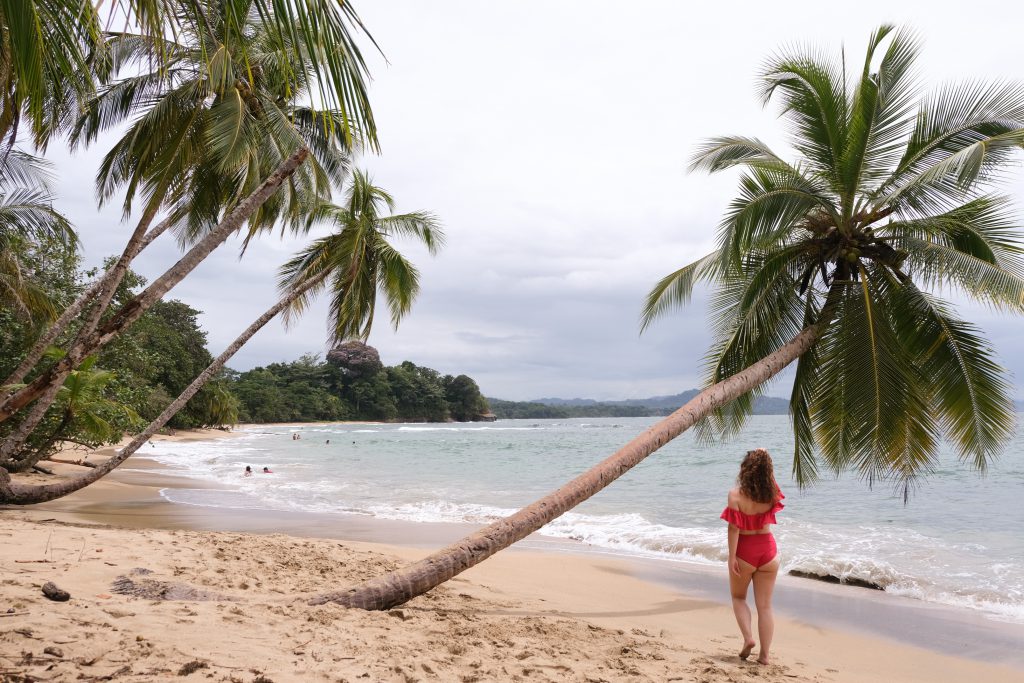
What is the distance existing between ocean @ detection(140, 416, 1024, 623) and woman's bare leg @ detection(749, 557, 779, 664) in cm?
439

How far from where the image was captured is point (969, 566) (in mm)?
9922

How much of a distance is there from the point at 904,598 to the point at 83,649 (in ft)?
28.1

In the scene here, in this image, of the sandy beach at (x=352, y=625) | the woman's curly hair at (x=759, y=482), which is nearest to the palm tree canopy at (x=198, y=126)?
the sandy beach at (x=352, y=625)

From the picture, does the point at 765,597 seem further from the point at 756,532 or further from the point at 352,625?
the point at 352,625

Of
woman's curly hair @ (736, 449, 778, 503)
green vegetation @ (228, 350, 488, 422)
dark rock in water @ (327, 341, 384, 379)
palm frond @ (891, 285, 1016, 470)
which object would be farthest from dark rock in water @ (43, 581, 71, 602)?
dark rock in water @ (327, 341, 384, 379)

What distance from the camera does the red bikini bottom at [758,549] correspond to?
15.5ft

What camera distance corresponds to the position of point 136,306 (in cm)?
591

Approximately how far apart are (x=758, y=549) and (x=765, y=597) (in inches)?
13.5

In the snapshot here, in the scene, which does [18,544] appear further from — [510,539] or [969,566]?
[969,566]

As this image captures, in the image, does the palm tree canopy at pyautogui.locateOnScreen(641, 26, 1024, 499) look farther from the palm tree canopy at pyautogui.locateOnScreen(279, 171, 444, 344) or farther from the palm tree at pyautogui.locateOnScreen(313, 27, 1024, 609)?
the palm tree canopy at pyautogui.locateOnScreen(279, 171, 444, 344)

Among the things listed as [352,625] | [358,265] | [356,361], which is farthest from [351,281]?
[356,361]

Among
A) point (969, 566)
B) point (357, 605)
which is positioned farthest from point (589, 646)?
Result: point (969, 566)

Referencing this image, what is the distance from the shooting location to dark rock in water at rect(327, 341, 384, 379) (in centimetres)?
9112

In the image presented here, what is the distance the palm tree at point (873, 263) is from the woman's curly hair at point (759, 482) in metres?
1.64
